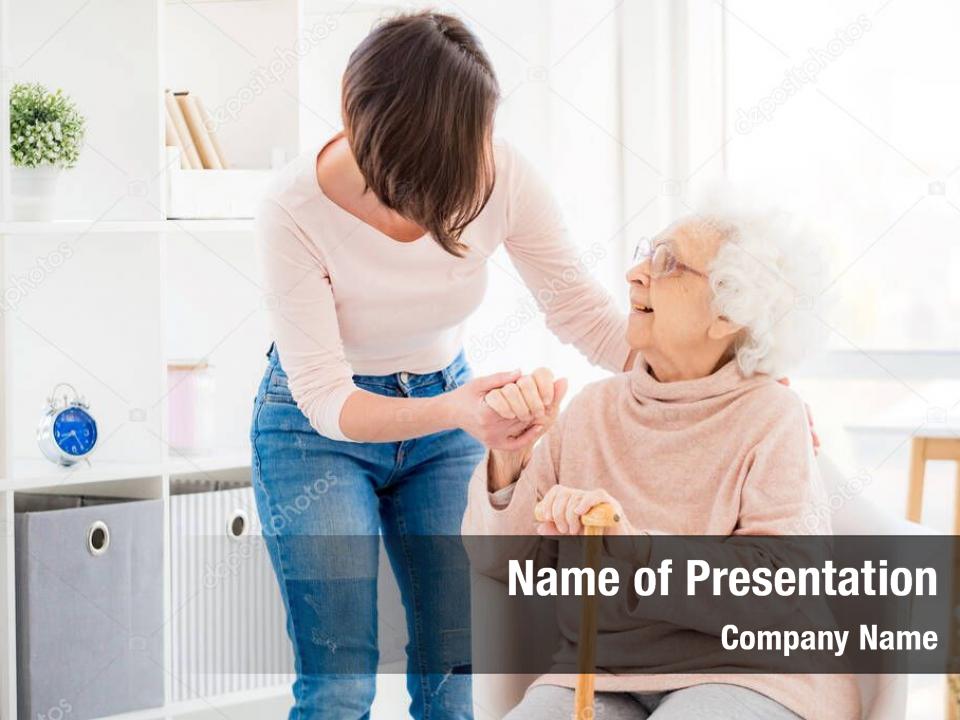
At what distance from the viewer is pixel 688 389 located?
171 centimetres

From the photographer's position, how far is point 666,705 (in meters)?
1.54

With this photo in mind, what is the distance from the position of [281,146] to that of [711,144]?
106cm

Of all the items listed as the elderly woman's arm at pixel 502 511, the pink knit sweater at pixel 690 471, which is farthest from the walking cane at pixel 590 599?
the elderly woman's arm at pixel 502 511

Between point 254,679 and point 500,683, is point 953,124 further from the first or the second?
point 254,679

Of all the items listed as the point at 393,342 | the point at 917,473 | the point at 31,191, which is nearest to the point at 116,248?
the point at 31,191

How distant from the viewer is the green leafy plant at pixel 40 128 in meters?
2.31

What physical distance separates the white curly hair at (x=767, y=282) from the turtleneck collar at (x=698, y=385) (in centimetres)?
1

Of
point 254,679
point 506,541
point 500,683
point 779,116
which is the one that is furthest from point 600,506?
point 779,116

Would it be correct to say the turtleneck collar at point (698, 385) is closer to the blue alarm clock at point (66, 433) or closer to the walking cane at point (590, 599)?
the walking cane at point (590, 599)

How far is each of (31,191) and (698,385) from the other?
1386mm

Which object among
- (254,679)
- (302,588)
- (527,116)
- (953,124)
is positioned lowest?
(254,679)

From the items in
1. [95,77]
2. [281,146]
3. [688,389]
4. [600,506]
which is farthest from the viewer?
[281,146]

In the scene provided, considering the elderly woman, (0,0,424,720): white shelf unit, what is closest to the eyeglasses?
the elderly woman

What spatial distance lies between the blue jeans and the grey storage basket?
2.02ft
